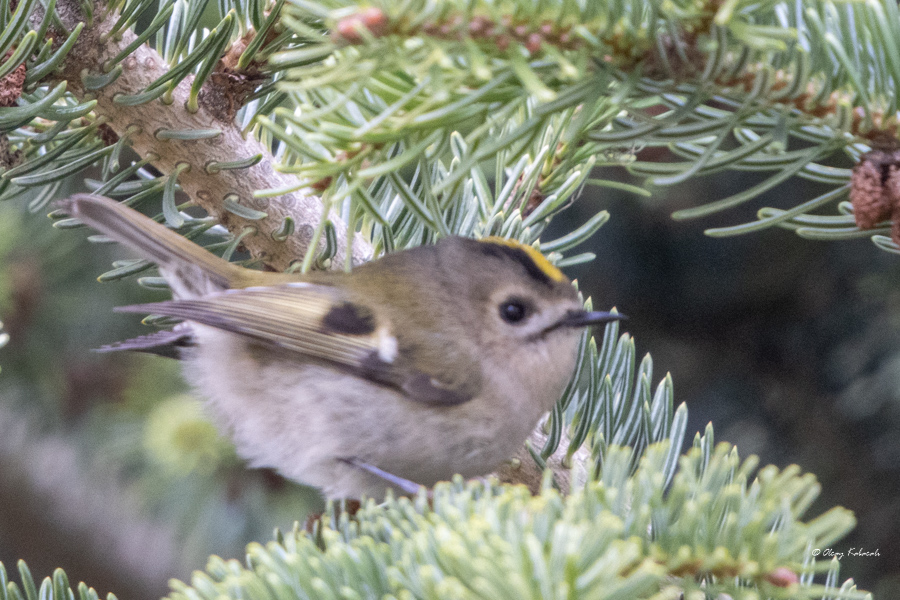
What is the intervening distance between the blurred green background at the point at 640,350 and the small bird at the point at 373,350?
0.54 m

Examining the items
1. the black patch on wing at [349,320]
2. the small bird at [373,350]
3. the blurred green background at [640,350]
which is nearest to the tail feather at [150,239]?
the small bird at [373,350]

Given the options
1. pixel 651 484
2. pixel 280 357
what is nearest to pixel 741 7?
pixel 651 484

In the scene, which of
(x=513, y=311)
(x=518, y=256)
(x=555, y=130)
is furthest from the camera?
(x=513, y=311)

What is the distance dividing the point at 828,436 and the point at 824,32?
1.00m

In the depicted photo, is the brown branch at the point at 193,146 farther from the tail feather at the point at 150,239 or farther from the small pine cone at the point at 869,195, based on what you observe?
the small pine cone at the point at 869,195

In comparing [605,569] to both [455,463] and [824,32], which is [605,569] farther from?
[455,463]

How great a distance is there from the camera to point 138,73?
3.28 feet

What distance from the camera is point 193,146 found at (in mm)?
1056

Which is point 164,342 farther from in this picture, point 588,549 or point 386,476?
point 588,549

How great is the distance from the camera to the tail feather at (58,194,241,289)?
1.04m

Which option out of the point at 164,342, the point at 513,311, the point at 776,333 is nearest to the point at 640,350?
the point at 776,333

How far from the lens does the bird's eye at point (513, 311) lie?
1227 millimetres

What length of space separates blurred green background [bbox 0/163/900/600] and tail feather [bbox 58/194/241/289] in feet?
1.87

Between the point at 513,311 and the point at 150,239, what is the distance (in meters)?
0.51
